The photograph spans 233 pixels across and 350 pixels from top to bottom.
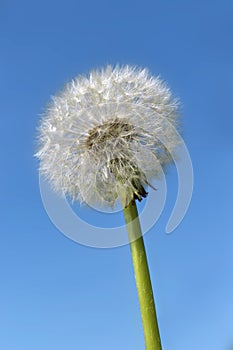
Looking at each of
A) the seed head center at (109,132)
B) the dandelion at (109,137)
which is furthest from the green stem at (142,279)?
the seed head center at (109,132)

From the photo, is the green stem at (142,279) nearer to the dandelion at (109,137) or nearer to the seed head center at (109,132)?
the dandelion at (109,137)

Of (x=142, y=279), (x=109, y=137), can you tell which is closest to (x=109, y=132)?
(x=109, y=137)

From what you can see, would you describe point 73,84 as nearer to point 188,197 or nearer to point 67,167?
point 67,167

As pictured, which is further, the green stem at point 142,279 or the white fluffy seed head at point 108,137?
the white fluffy seed head at point 108,137

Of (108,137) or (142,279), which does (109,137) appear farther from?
(142,279)

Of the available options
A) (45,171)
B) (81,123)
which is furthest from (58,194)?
(81,123)

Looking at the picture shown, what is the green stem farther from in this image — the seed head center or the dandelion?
the seed head center

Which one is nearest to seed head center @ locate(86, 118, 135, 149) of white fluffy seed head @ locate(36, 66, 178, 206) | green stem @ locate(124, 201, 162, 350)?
white fluffy seed head @ locate(36, 66, 178, 206)
